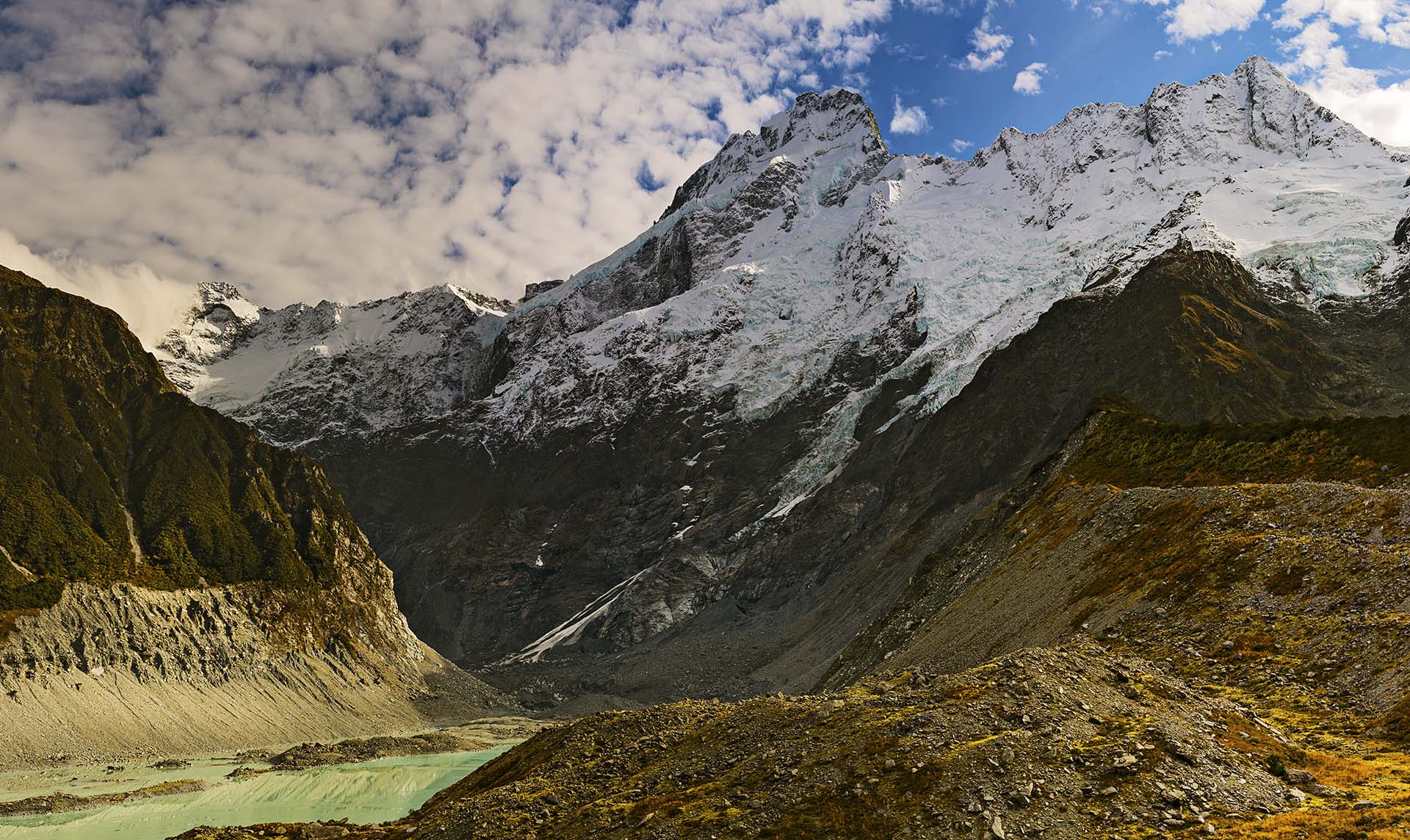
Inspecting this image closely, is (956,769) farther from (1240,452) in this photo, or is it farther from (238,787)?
(238,787)

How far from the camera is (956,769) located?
2780 centimetres

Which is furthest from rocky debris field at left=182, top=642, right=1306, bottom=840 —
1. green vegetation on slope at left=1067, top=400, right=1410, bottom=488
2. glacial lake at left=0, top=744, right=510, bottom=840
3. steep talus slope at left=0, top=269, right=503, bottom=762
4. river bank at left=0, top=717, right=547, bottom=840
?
steep talus slope at left=0, top=269, right=503, bottom=762

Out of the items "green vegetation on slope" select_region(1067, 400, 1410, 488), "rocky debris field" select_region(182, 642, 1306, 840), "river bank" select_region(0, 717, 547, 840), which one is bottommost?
"river bank" select_region(0, 717, 547, 840)

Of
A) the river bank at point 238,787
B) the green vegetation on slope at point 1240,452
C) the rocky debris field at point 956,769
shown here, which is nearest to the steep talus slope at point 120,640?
the river bank at point 238,787

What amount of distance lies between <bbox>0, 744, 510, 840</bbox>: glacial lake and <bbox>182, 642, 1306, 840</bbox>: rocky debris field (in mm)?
71722

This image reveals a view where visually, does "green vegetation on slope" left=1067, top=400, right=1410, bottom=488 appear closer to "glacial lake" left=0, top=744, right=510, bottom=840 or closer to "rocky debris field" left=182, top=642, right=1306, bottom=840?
"rocky debris field" left=182, top=642, right=1306, bottom=840

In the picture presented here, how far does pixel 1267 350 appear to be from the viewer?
19450 cm

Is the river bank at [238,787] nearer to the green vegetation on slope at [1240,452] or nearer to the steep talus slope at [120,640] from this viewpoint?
the steep talus slope at [120,640]

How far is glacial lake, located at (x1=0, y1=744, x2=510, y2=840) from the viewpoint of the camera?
10219cm

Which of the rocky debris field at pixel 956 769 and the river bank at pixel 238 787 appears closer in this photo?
the rocky debris field at pixel 956 769

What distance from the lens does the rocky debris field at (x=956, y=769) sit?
25375 mm

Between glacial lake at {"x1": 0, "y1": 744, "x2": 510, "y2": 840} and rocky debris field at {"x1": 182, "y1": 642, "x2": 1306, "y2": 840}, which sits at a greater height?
rocky debris field at {"x1": 182, "y1": 642, "x2": 1306, "y2": 840}

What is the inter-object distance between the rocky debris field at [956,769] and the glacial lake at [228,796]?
71.7 metres

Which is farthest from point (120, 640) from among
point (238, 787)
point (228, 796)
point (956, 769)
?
point (956, 769)
